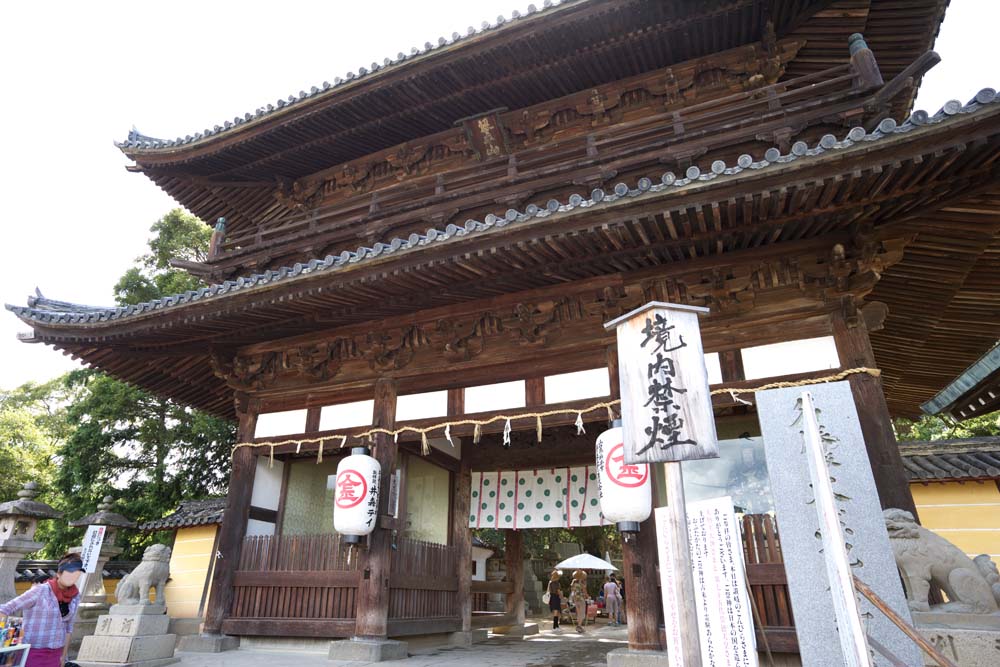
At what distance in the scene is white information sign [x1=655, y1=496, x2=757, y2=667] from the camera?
156 inches

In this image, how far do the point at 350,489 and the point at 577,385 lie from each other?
3439mm

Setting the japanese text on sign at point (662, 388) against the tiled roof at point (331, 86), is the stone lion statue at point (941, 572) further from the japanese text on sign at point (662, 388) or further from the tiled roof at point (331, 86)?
the tiled roof at point (331, 86)

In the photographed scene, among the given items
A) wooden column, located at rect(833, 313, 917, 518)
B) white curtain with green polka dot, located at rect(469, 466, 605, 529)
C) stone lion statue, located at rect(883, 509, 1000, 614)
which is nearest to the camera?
stone lion statue, located at rect(883, 509, 1000, 614)

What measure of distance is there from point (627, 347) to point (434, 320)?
450cm

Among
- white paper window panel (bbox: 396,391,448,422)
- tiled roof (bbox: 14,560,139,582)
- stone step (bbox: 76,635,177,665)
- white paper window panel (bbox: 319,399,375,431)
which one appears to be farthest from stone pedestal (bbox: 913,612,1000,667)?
tiled roof (bbox: 14,560,139,582)

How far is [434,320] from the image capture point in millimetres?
8242

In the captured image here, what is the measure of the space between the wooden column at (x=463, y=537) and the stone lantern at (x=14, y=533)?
6.93 meters

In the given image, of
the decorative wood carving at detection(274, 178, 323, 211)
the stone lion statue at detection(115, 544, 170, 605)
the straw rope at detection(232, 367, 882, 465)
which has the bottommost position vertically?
the stone lion statue at detection(115, 544, 170, 605)

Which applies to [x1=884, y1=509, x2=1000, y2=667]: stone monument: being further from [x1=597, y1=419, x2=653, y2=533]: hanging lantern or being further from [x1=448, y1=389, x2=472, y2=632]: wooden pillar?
[x1=448, y1=389, x2=472, y2=632]: wooden pillar

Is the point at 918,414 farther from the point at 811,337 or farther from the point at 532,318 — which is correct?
the point at 532,318

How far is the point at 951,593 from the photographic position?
4.06 metres

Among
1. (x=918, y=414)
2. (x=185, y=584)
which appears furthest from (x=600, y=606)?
(x=185, y=584)

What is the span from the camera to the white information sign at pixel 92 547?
451 inches

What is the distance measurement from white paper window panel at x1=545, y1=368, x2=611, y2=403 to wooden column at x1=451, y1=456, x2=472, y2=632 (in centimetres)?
424
